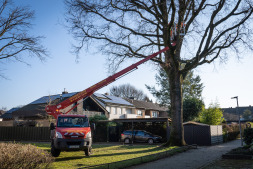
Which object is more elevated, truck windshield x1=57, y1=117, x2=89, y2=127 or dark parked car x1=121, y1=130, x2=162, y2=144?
truck windshield x1=57, y1=117, x2=89, y2=127

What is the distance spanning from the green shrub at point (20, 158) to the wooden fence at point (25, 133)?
74.3ft

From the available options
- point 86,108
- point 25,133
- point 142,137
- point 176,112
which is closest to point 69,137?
point 176,112

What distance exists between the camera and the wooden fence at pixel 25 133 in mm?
28734

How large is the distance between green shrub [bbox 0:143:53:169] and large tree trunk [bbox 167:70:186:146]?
36.1 feet

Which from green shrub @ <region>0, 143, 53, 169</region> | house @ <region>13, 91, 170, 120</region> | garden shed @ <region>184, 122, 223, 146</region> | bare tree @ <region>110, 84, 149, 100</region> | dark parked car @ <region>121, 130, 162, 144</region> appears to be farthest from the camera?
bare tree @ <region>110, 84, 149, 100</region>

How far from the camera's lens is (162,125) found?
26.5 meters

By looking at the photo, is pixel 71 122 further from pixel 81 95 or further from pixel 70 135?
pixel 81 95

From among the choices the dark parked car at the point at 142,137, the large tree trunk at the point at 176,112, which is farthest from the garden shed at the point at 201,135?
the large tree trunk at the point at 176,112

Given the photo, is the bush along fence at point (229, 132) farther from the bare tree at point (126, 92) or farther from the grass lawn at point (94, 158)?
the bare tree at point (126, 92)

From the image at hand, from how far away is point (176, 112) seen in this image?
16906 millimetres

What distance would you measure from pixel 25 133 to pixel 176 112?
20.8 m

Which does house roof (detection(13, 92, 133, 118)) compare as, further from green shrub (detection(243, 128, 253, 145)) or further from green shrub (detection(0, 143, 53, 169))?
green shrub (detection(0, 143, 53, 169))

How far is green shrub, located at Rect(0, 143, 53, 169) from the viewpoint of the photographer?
251 inches

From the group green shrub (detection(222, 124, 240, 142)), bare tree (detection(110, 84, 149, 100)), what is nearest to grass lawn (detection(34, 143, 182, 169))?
green shrub (detection(222, 124, 240, 142))
